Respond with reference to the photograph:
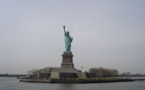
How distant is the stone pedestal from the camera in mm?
53031

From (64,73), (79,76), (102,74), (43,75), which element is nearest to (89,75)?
(79,76)

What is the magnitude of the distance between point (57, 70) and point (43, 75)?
3.90 meters

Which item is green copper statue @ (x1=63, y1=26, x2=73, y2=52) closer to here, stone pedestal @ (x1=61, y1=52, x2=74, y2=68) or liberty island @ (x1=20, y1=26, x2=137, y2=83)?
liberty island @ (x1=20, y1=26, x2=137, y2=83)

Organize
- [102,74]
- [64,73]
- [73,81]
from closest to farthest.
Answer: [73,81] < [64,73] < [102,74]

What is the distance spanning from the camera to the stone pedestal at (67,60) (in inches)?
2088

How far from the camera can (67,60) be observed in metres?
53.7

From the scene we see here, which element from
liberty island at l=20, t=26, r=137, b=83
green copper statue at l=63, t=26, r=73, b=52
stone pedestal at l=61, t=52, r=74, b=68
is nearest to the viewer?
liberty island at l=20, t=26, r=137, b=83

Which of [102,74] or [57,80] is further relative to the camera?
[102,74]

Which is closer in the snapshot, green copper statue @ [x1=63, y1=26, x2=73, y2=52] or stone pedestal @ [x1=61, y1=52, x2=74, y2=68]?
stone pedestal @ [x1=61, y1=52, x2=74, y2=68]

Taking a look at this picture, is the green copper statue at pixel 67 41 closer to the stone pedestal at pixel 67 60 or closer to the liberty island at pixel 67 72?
the liberty island at pixel 67 72

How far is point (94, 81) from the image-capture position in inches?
1865

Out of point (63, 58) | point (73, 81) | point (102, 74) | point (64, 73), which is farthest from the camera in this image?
point (102, 74)

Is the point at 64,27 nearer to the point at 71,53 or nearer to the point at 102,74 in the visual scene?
the point at 71,53

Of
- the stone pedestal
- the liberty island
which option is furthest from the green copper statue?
the stone pedestal
